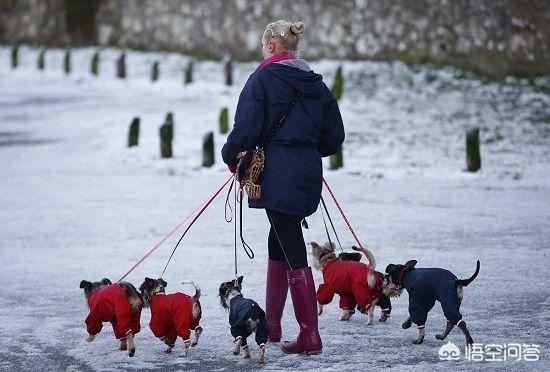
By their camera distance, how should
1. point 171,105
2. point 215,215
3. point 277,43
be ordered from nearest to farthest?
point 277,43 → point 215,215 → point 171,105

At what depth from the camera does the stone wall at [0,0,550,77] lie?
936 inches

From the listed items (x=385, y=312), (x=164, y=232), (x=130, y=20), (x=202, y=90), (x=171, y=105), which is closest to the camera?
(x=385, y=312)

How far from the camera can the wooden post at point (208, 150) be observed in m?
15.1

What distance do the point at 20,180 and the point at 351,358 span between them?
949 centimetres

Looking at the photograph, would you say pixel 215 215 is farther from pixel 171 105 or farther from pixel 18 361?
pixel 171 105

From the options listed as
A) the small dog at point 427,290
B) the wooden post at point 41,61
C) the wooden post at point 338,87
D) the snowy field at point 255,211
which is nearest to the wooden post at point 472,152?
the snowy field at point 255,211

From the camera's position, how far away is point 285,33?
6023mm

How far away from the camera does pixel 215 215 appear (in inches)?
473

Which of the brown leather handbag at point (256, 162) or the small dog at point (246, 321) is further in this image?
the brown leather handbag at point (256, 162)

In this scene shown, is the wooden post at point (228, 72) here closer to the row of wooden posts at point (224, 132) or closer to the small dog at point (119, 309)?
the row of wooden posts at point (224, 132)

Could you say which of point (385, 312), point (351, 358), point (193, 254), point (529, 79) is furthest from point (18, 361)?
point (529, 79)

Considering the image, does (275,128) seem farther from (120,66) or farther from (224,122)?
(120,66)

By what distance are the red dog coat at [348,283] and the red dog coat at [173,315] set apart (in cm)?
107

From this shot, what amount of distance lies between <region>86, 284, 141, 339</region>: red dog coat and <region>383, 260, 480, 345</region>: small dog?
1.64 meters
